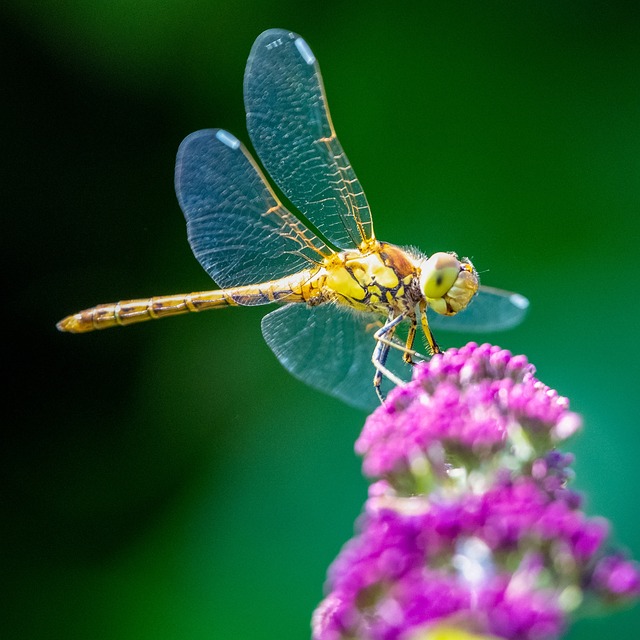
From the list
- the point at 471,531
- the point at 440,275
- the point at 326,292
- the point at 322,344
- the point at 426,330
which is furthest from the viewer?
the point at 322,344

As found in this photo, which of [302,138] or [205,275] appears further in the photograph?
[205,275]

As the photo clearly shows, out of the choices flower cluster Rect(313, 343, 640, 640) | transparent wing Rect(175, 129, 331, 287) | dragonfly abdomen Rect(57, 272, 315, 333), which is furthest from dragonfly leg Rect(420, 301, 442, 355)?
flower cluster Rect(313, 343, 640, 640)

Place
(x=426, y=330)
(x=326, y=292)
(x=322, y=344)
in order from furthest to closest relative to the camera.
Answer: (x=322, y=344) < (x=326, y=292) < (x=426, y=330)

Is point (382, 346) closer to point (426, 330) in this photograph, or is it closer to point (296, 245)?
point (426, 330)

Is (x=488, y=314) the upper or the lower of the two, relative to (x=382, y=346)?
upper

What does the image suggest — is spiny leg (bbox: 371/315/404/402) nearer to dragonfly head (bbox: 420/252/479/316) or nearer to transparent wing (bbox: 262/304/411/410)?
dragonfly head (bbox: 420/252/479/316)

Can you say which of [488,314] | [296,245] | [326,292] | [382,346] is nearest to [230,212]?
[296,245]

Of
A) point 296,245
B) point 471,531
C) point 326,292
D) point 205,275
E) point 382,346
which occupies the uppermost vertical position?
point 205,275
